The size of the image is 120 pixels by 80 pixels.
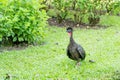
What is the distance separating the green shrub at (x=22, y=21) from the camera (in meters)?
9.16

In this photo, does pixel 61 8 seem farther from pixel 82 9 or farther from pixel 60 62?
pixel 60 62

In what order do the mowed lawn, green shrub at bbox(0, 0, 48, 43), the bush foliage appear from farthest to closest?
the bush foliage < green shrub at bbox(0, 0, 48, 43) < the mowed lawn

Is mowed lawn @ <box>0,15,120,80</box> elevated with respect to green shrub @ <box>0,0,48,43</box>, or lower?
lower

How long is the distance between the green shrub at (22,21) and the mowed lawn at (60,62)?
42 cm

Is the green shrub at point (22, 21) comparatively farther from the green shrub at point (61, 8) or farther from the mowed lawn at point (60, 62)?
the green shrub at point (61, 8)

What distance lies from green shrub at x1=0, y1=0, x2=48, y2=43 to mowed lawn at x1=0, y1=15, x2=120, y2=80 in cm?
42

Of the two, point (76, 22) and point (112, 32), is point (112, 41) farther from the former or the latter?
point (76, 22)

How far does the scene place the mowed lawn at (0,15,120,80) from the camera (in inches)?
259

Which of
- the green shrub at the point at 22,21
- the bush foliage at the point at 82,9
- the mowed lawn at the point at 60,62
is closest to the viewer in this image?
the mowed lawn at the point at 60,62

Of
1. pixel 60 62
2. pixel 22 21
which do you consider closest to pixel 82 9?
pixel 22 21

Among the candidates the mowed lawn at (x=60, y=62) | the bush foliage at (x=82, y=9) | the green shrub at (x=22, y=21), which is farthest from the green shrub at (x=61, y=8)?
the green shrub at (x=22, y=21)

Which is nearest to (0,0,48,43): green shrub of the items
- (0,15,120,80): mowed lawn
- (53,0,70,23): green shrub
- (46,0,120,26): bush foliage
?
(0,15,120,80): mowed lawn

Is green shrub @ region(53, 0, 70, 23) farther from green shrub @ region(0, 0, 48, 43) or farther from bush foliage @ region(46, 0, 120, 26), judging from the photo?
green shrub @ region(0, 0, 48, 43)

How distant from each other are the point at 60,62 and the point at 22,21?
7.79ft
